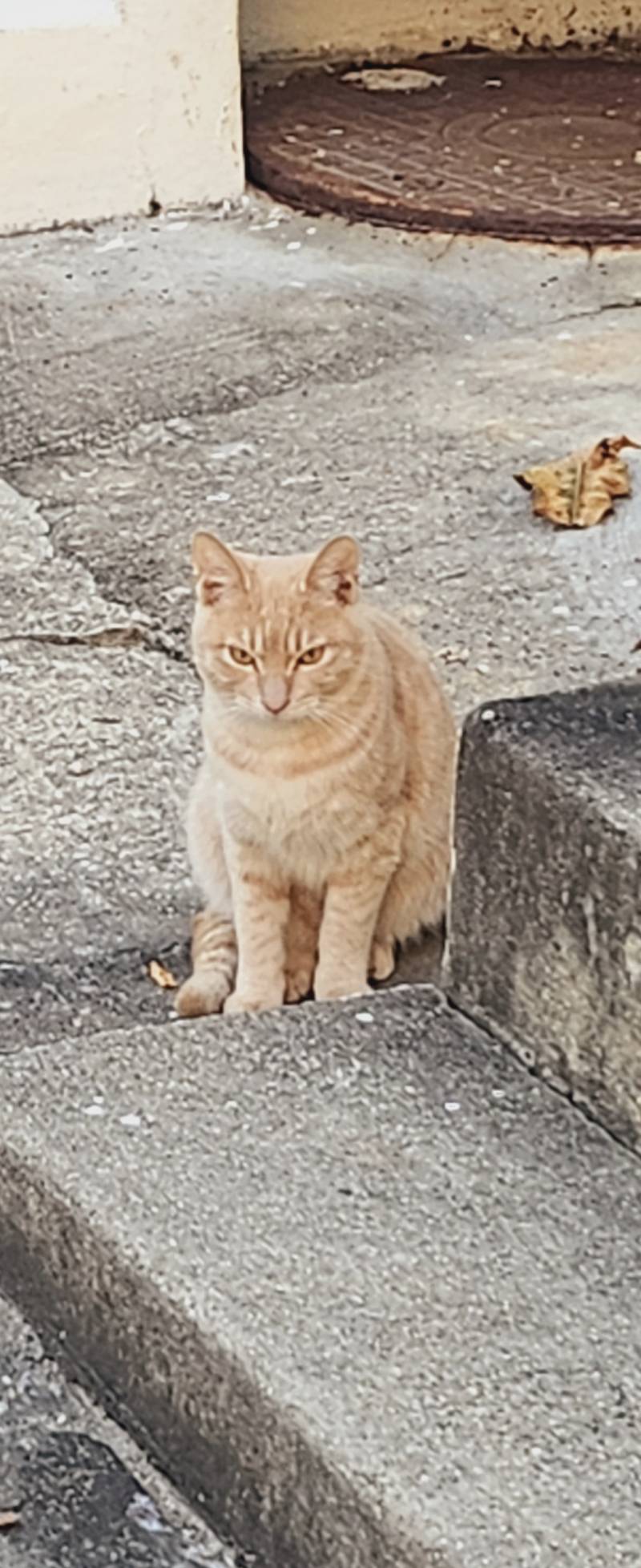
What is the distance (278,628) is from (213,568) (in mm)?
100

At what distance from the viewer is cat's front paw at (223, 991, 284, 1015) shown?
2705mm

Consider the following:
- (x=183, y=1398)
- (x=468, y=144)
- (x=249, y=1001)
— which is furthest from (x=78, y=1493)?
(x=468, y=144)

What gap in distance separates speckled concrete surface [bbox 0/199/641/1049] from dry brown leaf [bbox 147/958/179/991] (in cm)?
2

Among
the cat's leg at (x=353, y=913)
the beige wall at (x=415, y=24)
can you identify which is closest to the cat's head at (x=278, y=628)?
the cat's leg at (x=353, y=913)

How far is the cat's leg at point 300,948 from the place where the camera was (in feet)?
9.24

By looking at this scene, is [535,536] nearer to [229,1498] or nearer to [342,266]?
[342,266]

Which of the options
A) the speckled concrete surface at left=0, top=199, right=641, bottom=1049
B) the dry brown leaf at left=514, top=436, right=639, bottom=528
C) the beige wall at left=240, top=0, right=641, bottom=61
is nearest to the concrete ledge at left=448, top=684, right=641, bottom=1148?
the speckled concrete surface at left=0, top=199, right=641, bottom=1049

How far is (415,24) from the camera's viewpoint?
5777 mm

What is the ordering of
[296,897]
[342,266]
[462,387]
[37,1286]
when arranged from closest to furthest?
[37,1286]
[296,897]
[462,387]
[342,266]

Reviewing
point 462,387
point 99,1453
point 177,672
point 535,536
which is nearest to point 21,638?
point 177,672

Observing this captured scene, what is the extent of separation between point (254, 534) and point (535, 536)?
44cm

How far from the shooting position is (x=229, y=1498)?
1943 mm

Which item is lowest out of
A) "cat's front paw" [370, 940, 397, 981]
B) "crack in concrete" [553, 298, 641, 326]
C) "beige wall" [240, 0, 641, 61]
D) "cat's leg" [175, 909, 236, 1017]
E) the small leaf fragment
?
"cat's front paw" [370, 940, 397, 981]

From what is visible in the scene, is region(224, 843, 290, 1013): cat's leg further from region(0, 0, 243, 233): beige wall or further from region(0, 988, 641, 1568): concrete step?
region(0, 0, 243, 233): beige wall
